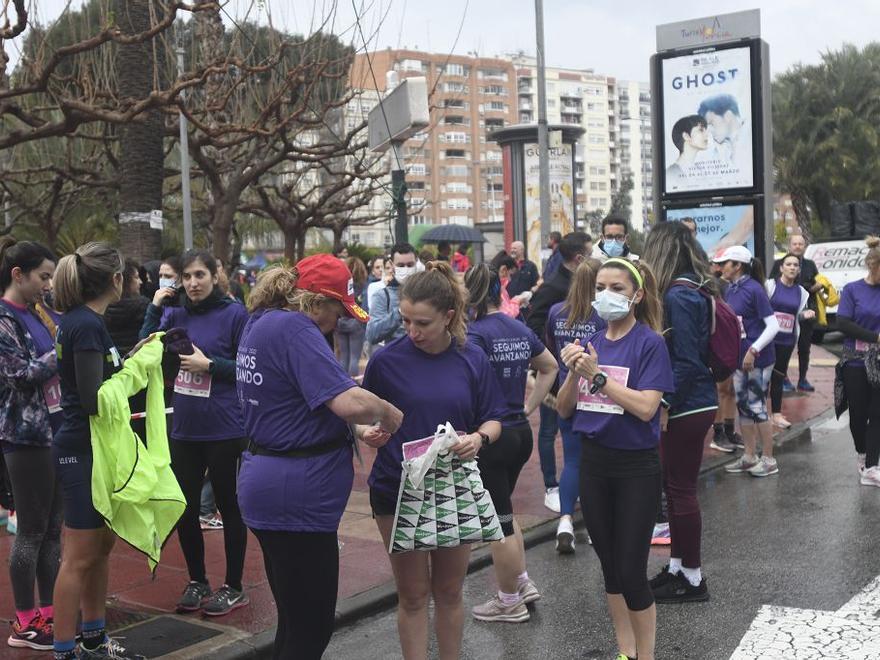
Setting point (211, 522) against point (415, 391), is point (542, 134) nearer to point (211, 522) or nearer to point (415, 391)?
point (211, 522)

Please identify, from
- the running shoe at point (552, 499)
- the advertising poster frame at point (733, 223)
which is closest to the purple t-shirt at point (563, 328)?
the running shoe at point (552, 499)

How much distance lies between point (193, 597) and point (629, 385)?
2.61 metres

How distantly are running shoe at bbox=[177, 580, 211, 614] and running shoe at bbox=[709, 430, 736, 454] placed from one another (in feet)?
19.2

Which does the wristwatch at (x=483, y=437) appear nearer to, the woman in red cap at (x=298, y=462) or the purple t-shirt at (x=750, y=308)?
the woman in red cap at (x=298, y=462)

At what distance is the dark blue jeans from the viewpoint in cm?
737

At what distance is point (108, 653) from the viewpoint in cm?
448

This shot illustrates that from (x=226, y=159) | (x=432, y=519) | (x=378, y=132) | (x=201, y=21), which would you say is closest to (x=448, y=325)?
(x=432, y=519)

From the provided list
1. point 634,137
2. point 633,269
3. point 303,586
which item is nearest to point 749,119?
point 633,269

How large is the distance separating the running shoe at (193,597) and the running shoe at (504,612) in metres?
1.46

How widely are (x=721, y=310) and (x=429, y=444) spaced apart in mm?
2520

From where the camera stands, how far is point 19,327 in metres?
4.72

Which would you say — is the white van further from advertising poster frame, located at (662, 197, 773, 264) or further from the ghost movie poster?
the ghost movie poster

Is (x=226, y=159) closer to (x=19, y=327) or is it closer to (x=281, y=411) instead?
(x=19, y=327)

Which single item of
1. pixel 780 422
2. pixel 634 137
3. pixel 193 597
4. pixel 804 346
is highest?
pixel 634 137
